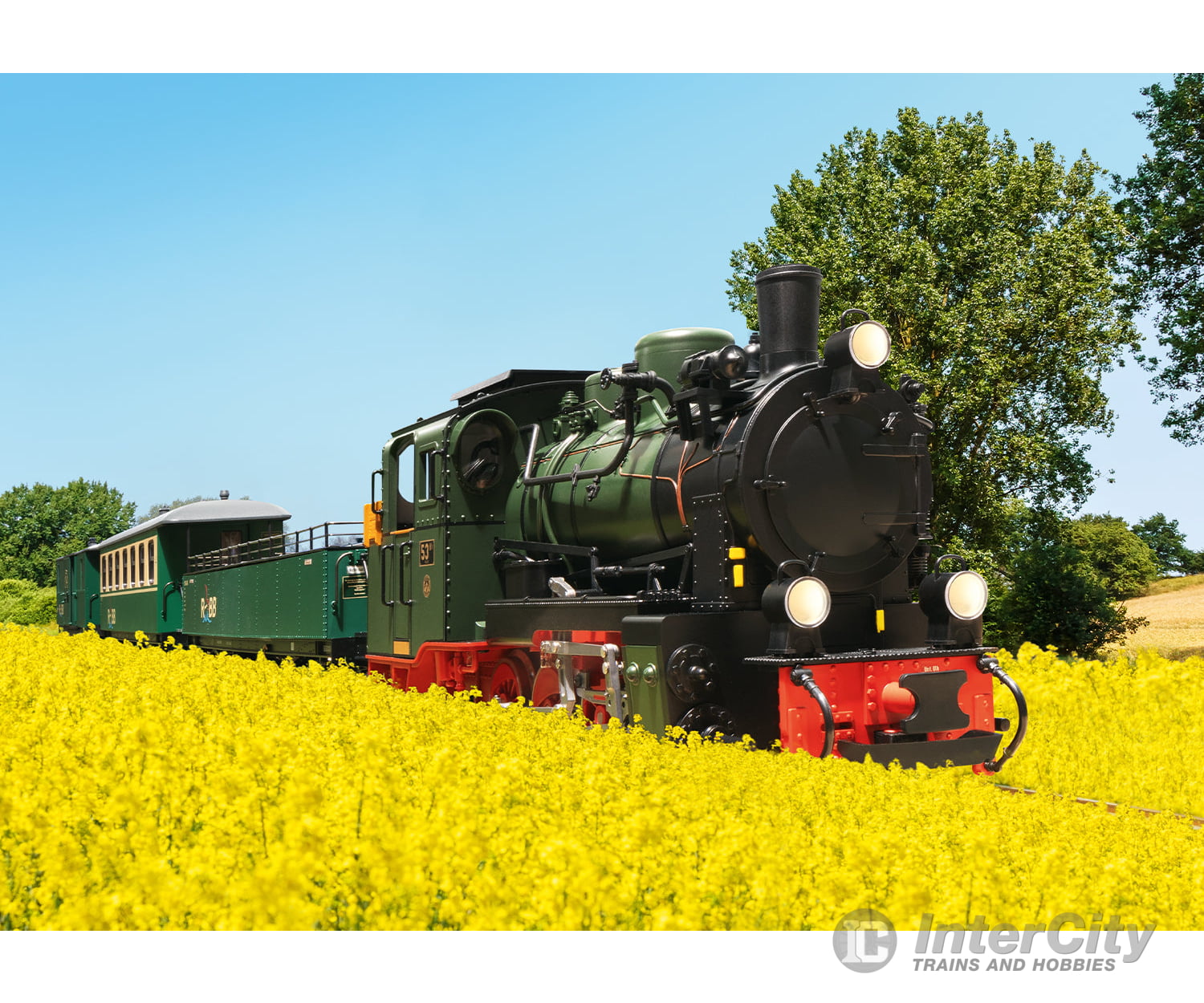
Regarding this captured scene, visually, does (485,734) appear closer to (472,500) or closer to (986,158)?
(472,500)

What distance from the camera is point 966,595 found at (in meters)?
7.92

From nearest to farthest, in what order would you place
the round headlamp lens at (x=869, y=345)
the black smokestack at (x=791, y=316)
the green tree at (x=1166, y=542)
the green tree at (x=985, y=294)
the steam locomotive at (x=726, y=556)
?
the steam locomotive at (x=726, y=556) < the round headlamp lens at (x=869, y=345) < the black smokestack at (x=791, y=316) < the green tree at (x=985, y=294) < the green tree at (x=1166, y=542)

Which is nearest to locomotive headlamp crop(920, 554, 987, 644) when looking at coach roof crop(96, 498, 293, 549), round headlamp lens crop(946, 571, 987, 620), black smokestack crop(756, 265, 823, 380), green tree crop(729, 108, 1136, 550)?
round headlamp lens crop(946, 571, 987, 620)

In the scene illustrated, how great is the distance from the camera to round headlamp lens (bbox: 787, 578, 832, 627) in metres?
7.13

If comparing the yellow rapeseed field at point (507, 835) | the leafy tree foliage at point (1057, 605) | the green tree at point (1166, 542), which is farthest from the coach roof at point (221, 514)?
the green tree at point (1166, 542)

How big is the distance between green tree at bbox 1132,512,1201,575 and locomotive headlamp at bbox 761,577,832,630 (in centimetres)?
5345

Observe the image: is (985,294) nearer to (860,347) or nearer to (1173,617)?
(860,347)

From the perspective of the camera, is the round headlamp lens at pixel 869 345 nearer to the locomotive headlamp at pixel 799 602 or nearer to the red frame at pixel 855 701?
the locomotive headlamp at pixel 799 602

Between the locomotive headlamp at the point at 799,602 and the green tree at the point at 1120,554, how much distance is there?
1514 inches

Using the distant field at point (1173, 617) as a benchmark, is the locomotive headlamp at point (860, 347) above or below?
above

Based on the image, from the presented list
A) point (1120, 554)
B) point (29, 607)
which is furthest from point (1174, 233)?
point (29, 607)

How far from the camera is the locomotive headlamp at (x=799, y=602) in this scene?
7.12 meters

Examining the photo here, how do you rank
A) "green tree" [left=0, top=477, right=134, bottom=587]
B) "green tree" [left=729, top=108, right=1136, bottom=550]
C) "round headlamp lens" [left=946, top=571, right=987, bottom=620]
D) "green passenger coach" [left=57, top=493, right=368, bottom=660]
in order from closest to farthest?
1. "round headlamp lens" [left=946, top=571, right=987, bottom=620]
2. "green passenger coach" [left=57, top=493, right=368, bottom=660]
3. "green tree" [left=729, top=108, right=1136, bottom=550]
4. "green tree" [left=0, top=477, right=134, bottom=587]
